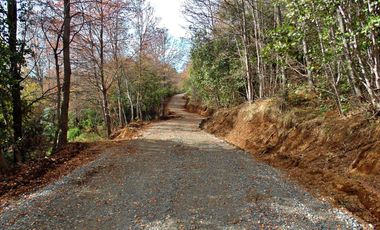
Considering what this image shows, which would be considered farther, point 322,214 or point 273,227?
point 322,214

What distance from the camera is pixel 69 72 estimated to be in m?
9.98

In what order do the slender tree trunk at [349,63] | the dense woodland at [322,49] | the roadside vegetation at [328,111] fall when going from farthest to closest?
the slender tree trunk at [349,63], the dense woodland at [322,49], the roadside vegetation at [328,111]

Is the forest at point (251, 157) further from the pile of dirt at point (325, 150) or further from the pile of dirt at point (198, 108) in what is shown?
the pile of dirt at point (198, 108)

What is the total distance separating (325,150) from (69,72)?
7.92 m

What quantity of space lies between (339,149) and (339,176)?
1032 millimetres

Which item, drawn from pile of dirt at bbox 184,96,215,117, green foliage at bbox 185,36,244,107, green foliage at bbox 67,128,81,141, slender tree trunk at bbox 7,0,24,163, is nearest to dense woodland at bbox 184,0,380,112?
green foliage at bbox 185,36,244,107

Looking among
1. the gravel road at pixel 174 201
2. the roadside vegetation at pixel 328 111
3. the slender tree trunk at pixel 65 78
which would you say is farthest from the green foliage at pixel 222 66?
the gravel road at pixel 174 201

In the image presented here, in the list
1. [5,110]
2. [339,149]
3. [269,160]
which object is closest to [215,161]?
[269,160]

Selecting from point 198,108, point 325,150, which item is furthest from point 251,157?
point 198,108

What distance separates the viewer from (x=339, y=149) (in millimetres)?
6496

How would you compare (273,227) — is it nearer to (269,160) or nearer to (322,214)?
(322,214)

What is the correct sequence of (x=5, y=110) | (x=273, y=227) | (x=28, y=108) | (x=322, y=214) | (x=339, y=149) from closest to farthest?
1. (x=273, y=227)
2. (x=322, y=214)
3. (x=339, y=149)
4. (x=5, y=110)
5. (x=28, y=108)

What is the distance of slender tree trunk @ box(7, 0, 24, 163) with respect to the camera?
29.6 ft

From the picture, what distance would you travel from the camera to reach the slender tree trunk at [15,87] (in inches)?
355
